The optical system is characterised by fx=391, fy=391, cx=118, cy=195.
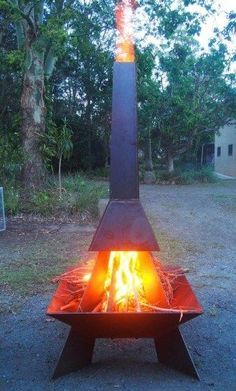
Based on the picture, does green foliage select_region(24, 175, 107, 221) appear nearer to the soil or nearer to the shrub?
the shrub

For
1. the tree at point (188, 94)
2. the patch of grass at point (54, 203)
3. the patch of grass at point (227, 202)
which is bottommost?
→ the patch of grass at point (227, 202)

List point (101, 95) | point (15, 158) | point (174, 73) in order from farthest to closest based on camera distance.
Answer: point (101, 95), point (174, 73), point (15, 158)

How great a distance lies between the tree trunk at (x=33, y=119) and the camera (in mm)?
8188

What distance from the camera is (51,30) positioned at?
257 inches

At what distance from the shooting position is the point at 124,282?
8.58 ft

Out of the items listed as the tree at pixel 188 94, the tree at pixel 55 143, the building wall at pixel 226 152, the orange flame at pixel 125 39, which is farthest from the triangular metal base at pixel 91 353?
the building wall at pixel 226 152

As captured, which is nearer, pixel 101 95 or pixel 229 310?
pixel 229 310

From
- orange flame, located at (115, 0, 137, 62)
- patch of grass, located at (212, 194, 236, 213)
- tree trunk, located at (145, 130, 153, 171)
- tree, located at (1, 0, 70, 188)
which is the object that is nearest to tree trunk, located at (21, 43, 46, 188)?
tree, located at (1, 0, 70, 188)

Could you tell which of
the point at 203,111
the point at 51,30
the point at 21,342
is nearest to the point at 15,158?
the point at 51,30

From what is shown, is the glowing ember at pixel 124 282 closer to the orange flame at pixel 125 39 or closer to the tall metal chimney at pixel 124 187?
the tall metal chimney at pixel 124 187

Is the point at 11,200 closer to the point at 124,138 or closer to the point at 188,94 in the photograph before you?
the point at 124,138

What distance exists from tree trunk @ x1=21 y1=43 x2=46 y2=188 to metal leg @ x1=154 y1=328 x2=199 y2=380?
6.16 metres

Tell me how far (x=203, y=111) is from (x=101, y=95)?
4.31m

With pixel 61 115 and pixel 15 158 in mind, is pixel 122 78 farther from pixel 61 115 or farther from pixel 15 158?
pixel 61 115
